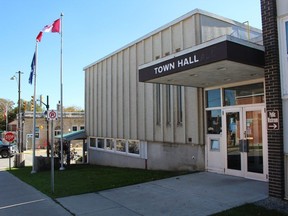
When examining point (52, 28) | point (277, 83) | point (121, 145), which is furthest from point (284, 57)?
point (52, 28)

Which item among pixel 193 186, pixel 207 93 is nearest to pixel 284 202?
pixel 193 186

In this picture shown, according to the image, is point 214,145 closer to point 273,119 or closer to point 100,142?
point 273,119

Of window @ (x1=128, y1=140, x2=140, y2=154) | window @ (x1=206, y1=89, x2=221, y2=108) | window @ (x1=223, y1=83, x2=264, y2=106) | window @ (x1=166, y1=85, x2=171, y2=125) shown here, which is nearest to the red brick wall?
window @ (x1=223, y1=83, x2=264, y2=106)

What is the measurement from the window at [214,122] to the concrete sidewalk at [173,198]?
1.93 metres

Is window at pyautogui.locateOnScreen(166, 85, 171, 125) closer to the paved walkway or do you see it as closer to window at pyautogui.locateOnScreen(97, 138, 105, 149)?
the paved walkway

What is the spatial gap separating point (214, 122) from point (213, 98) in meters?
0.89

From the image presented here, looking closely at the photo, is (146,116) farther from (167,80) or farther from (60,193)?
(60,193)

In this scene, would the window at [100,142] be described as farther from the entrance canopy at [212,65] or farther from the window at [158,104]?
the entrance canopy at [212,65]

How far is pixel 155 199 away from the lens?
791cm

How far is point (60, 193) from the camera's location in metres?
9.27

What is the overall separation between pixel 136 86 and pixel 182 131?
15.4ft

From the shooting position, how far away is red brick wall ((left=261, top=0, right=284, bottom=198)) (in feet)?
23.5

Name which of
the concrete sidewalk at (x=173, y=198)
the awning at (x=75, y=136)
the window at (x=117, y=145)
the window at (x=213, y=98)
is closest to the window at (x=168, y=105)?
the window at (x=213, y=98)

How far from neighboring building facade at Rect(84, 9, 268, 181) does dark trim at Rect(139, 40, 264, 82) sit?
0.07 ft
